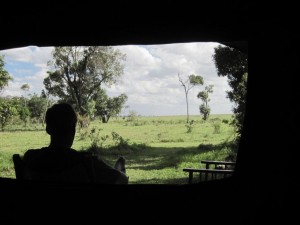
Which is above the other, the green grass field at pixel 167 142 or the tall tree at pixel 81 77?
the tall tree at pixel 81 77

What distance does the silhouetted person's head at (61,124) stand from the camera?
1320mm

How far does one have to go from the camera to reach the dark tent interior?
1.13 metres

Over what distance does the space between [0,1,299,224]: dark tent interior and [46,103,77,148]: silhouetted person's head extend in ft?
0.54

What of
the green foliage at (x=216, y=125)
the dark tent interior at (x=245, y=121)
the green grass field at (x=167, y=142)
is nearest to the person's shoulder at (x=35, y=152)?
the dark tent interior at (x=245, y=121)

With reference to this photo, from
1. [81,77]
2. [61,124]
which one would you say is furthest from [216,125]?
[61,124]

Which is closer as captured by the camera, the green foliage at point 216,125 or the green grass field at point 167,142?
the green grass field at point 167,142

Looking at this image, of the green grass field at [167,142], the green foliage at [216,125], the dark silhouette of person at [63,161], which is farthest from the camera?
the green foliage at [216,125]

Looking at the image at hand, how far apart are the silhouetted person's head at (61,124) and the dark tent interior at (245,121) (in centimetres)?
16

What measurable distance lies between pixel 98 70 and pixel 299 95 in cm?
195

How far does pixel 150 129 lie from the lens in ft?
26.3

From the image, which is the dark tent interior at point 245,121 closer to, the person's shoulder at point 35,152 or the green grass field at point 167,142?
the person's shoulder at point 35,152

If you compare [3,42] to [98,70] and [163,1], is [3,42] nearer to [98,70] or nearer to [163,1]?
[163,1]

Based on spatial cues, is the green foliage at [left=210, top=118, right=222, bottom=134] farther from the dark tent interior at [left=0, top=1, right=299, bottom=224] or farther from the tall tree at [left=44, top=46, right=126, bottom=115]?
the dark tent interior at [left=0, top=1, right=299, bottom=224]

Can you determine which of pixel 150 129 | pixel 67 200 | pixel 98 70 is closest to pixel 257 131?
pixel 67 200
